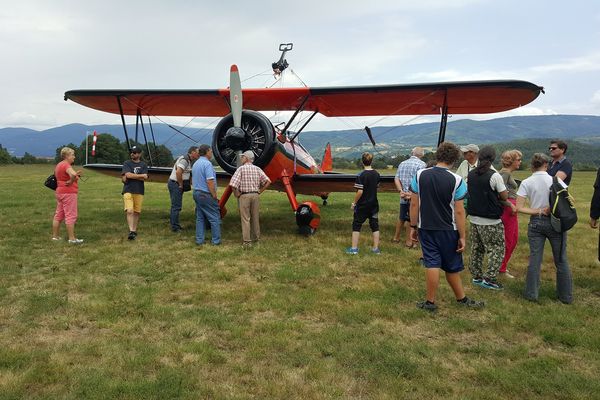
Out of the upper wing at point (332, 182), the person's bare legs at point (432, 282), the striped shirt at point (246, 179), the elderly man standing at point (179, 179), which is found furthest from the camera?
the upper wing at point (332, 182)

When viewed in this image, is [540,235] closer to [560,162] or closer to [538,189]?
[538,189]

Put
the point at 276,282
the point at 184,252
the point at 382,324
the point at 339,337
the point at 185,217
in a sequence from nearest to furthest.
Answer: the point at 339,337
the point at 382,324
the point at 276,282
the point at 184,252
the point at 185,217

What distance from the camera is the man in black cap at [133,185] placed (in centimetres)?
789

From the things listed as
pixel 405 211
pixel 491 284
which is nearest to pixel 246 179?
pixel 405 211

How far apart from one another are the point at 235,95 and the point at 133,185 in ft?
8.60

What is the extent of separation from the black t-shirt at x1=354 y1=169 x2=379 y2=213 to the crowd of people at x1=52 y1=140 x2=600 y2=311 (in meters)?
0.02

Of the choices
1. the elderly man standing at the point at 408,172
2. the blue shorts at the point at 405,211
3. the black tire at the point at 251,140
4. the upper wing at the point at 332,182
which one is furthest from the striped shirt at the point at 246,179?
the blue shorts at the point at 405,211

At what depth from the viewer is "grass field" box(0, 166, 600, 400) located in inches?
116

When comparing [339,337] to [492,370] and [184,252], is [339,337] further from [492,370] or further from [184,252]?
[184,252]

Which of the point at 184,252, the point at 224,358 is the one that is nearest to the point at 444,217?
the point at 224,358

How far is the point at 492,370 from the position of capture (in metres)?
3.16

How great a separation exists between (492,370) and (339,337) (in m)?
1.24

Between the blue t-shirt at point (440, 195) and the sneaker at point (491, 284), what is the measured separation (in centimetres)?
142

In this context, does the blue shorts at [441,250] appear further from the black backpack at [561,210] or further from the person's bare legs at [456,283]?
the black backpack at [561,210]
